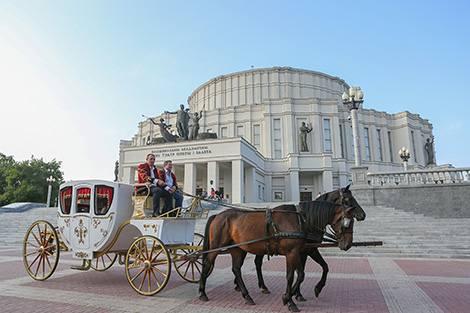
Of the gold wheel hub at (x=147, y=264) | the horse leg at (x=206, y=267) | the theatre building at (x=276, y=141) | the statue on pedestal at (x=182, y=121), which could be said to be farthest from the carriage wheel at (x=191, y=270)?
the statue on pedestal at (x=182, y=121)

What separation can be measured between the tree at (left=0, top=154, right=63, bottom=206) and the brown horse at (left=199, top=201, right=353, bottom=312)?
40.3m

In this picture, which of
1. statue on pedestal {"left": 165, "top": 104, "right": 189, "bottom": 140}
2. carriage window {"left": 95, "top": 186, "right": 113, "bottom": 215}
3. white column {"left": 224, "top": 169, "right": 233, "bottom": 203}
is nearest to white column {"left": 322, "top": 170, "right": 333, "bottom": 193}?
white column {"left": 224, "top": 169, "right": 233, "bottom": 203}

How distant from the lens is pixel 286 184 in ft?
116

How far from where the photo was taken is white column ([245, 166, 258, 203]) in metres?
30.2

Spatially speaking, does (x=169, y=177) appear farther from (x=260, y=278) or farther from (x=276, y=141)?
(x=276, y=141)

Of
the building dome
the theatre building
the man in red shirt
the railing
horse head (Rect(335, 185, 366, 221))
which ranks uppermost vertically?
the building dome

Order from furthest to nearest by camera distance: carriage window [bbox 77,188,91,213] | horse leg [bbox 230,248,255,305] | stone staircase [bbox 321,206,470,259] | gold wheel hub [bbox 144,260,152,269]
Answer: stone staircase [bbox 321,206,470,259] < carriage window [bbox 77,188,91,213] < gold wheel hub [bbox 144,260,152,269] < horse leg [bbox 230,248,255,305]

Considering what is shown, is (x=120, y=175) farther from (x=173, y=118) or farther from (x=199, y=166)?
(x=199, y=166)

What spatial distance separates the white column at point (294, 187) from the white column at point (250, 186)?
186 inches

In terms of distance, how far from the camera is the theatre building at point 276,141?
29.4m

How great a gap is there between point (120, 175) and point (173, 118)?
11.5 meters

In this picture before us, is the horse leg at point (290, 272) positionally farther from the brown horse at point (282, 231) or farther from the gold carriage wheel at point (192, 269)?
the gold carriage wheel at point (192, 269)

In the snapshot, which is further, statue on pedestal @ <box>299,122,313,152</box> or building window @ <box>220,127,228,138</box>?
building window @ <box>220,127,228,138</box>

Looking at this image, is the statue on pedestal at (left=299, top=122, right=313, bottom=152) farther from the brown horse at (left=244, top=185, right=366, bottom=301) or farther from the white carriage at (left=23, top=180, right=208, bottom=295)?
the brown horse at (left=244, top=185, right=366, bottom=301)
